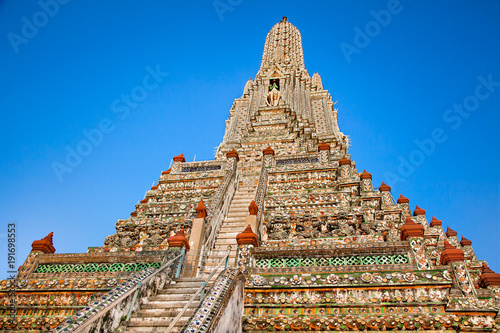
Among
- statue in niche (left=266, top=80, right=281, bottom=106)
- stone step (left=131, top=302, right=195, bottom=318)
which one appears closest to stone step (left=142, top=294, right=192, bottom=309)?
stone step (left=131, top=302, right=195, bottom=318)

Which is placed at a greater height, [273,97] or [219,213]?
[273,97]

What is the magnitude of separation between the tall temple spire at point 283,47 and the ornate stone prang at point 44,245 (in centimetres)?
→ 2931

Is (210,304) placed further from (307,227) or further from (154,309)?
(307,227)

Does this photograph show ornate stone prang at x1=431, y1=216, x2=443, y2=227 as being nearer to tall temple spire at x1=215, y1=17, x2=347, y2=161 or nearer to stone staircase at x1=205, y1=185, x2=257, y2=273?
tall temple spire at x1=215, y1=17, x2=347, y2=161

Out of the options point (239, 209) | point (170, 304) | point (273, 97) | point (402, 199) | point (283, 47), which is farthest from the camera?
point (283, 47)

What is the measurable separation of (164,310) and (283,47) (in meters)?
37.7

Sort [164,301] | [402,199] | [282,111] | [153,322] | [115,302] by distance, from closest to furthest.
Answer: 1. [115,302]
2. [153,322]
3. [164,301]
4. [402,199]
5. [282,111]

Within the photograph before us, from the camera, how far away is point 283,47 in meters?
40.2

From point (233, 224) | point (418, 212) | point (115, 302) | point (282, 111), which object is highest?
point (282, 111)

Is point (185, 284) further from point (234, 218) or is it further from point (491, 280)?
point (491, 280)

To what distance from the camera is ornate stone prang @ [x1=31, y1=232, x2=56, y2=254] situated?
8.75m

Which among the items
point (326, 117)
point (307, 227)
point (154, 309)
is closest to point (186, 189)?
point (307, 227)

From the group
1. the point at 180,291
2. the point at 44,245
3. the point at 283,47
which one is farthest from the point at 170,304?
the point at 283,47

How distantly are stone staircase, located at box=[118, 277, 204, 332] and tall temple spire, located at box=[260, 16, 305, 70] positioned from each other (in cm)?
3046
